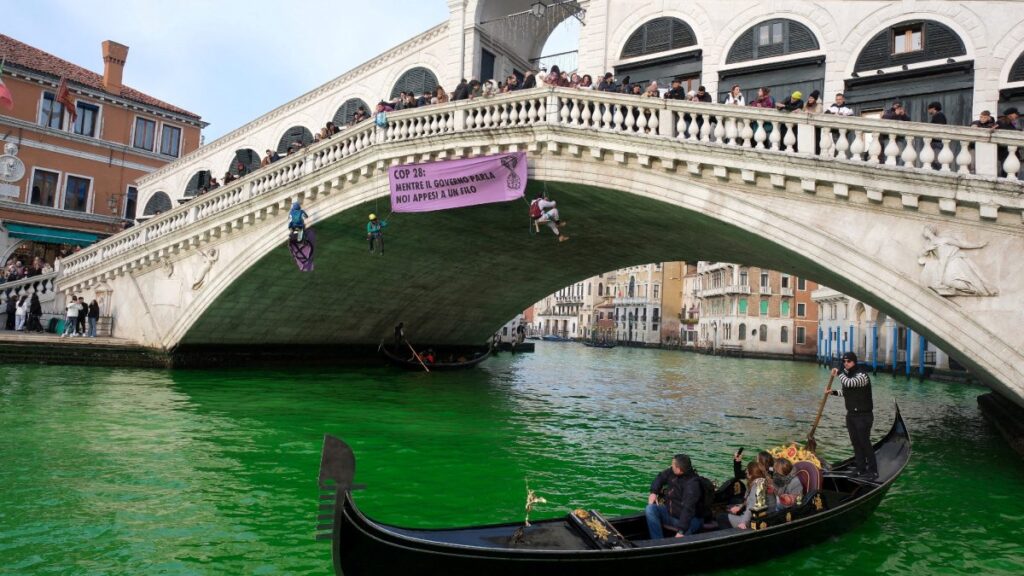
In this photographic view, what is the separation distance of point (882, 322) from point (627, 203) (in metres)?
Answer: 28.6

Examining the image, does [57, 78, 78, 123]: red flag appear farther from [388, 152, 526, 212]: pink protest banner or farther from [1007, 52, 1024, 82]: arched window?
[1007, 52, 1024, 82]: arched window

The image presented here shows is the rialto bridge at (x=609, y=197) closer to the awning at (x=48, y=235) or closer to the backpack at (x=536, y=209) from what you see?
the backpack at (x=536, y=209)

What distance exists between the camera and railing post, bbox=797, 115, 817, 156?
9.25 meters

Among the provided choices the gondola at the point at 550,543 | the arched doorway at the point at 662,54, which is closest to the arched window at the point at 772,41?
the arched doorway at the point at 662,54

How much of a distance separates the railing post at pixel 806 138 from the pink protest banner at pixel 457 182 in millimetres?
4194

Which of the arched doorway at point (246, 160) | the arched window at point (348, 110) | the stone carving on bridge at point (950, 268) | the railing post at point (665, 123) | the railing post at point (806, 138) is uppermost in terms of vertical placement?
the arched window at point (348, 110)

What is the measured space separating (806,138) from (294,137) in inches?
555

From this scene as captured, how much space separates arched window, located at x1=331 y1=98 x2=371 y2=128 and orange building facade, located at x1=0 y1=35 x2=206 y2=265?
9.19 meters

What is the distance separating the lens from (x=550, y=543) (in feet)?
15.2

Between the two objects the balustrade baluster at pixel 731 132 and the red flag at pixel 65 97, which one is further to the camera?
the red flag at pixel 65 97

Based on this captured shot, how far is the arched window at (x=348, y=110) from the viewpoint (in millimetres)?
17797

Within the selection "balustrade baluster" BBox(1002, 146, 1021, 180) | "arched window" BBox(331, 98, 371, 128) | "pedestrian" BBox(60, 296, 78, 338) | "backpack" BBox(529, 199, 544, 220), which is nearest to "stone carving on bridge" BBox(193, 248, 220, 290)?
"pedestrian" BBox(60, 296, 78, 338)

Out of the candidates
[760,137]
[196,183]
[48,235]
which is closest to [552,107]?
[760,137]

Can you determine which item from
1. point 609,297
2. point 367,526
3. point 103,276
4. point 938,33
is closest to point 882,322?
point 938,33
